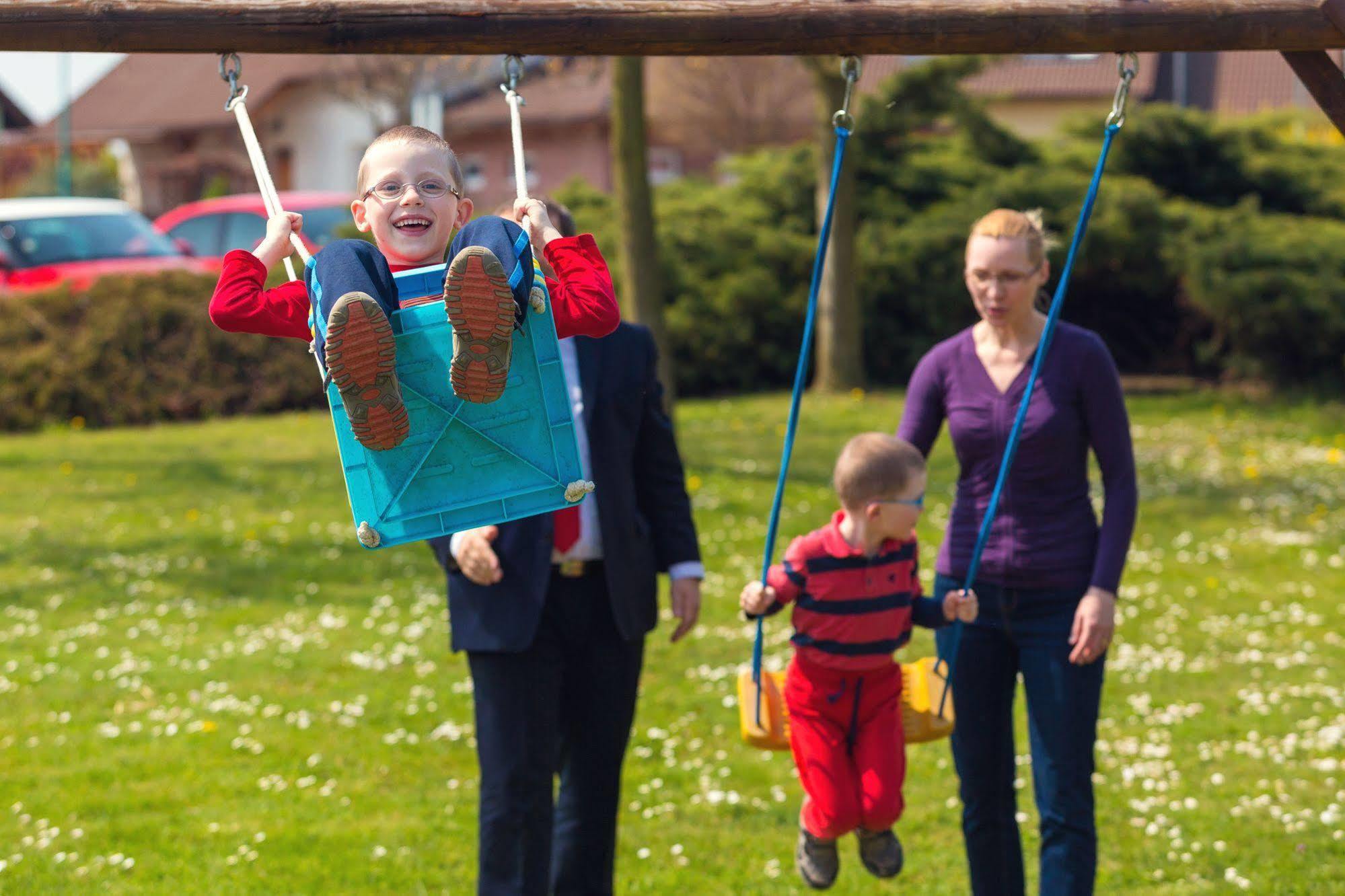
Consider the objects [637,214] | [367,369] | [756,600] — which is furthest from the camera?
[637,214]

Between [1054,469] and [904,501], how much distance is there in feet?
1.54

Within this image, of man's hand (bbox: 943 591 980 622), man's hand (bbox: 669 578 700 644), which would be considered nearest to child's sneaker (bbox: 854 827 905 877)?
man's hand (bbox: 943 591 980 622)

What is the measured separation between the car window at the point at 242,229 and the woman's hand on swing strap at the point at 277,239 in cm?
1568

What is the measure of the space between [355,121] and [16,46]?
1580 inches

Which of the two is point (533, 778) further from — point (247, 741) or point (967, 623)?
point (247, 741)

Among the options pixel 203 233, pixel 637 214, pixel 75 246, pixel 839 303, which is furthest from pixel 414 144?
pixel 203 233

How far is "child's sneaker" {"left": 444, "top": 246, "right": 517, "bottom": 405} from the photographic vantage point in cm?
291

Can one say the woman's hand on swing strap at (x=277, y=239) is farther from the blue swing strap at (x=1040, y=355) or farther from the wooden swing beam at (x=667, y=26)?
the blue swing strap at (x=1040, y=355)

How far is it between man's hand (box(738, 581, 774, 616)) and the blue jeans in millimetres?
579

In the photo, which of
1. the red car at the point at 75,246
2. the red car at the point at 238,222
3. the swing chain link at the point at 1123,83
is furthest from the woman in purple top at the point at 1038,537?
the red car at the point at 238,222

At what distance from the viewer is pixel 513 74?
3611 millimetres

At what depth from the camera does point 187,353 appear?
1538 cm

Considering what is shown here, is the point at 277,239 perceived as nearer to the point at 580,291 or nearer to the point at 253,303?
the point at 253,303

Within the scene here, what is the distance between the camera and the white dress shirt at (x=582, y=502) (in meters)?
4.02
